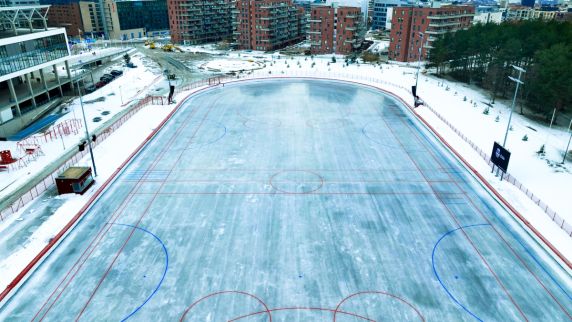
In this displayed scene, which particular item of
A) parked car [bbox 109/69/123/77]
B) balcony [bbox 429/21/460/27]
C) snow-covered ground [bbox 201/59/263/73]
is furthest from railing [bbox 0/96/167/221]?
balcony [bbox 429/21/460/27]

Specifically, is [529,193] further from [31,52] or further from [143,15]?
[143,15]

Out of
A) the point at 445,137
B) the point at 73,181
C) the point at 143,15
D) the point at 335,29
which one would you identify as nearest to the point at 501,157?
the point at 445,137

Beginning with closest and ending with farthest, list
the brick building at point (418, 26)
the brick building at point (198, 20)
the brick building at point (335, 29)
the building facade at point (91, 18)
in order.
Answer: the brick building at point (418, 26) < the brick building at point (335, 29) < the brick building at point (198, 20) < the building facade at point (91, 18)

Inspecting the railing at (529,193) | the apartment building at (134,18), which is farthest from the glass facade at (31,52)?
the apartment building at (134,18)

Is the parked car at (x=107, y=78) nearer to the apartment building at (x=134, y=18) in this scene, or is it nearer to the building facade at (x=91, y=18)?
the apartment building at (x=134, y=18)

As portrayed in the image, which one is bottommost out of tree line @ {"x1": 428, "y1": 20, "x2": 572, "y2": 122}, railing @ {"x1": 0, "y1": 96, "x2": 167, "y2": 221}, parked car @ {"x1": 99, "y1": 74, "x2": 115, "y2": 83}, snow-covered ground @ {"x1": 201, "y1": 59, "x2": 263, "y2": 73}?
railing @ {"x1": 0, "y1": 96, "x2": 167, "y2": 221}

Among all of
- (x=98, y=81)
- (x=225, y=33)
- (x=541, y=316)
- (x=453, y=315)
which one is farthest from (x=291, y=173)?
(x=225, y=33)

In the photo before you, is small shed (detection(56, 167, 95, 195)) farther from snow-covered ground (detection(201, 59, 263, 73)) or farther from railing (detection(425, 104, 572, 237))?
snow-covered ground (detection(201, 59, 263, 73))
